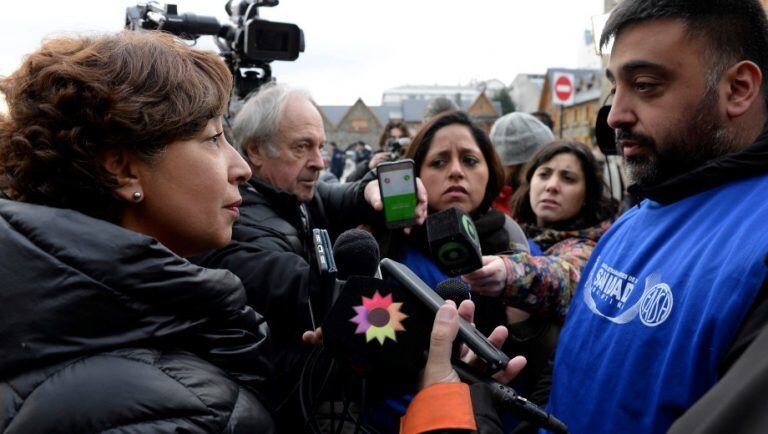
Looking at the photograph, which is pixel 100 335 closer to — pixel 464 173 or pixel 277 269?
pixel 277 269

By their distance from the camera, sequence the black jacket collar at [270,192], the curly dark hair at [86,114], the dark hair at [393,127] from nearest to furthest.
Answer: the curly dark hair at [86,114], the black jacket collar at [270,192], the dark hair at [393,127]

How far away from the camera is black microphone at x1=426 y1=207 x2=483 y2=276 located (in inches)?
63.3

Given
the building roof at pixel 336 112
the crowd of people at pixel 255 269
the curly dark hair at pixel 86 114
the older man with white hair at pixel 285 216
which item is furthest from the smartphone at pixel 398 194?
the building roof at pixel 336 112

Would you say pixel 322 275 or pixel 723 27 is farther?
pixel 322 275

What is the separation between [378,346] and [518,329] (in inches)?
50.3

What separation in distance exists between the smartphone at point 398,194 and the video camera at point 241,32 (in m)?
1.53

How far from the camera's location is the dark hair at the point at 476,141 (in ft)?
8.42

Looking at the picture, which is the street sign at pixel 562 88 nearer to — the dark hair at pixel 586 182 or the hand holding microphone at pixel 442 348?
the dark hair at pixel 586 182

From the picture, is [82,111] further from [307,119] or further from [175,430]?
[307,119]

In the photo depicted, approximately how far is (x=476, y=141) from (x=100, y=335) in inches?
76.8

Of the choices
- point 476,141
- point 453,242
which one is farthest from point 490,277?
point 476,141

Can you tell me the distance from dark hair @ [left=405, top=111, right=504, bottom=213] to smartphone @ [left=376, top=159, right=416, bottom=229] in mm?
500

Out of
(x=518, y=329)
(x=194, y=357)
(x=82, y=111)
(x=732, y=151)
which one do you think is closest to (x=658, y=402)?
(x=732, y=151)

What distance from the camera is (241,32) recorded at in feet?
10.5
